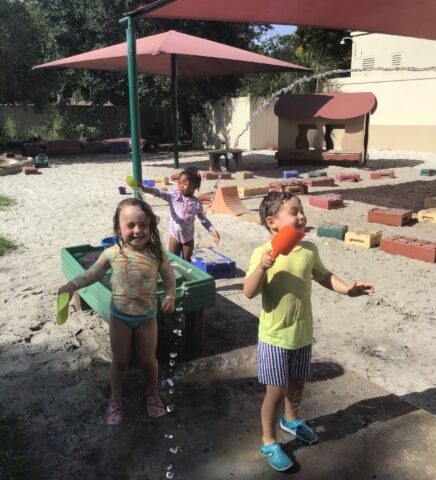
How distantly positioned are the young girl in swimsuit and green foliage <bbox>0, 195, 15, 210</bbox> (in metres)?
6.56

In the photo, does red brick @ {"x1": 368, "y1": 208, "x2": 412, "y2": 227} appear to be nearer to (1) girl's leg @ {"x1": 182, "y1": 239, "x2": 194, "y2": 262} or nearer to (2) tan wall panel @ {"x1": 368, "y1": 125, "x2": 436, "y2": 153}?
(1) girl's leg @ {"x1": 182, "y1": 239, "x2": 194, "y2": 262}

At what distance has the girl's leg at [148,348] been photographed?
2.57 m

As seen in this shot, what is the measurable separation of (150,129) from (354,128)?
1340 cm

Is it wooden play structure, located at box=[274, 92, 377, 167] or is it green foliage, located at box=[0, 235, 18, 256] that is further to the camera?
wooden play structure, located at box=[274, 92, 377, 167]

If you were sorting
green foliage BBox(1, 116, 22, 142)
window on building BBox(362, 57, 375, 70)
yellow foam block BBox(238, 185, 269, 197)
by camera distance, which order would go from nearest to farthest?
yellow foam block BBox(238, 185, 269, 197) < window on building BBox(362, 57, 375, 70) < green foliage BBox(1, 116, 22, 142)

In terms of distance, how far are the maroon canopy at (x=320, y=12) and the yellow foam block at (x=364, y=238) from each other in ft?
11.5

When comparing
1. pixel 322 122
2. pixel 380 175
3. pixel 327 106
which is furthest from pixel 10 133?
pixel 380 175

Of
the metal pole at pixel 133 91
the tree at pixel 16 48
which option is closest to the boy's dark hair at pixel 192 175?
the metal pole at pixel 133 91

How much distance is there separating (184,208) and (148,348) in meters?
1.75

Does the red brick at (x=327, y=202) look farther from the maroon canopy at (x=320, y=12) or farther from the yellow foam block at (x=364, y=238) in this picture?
the maroon canopy at (x=320, y=12)

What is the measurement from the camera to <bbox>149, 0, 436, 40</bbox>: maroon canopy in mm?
6793

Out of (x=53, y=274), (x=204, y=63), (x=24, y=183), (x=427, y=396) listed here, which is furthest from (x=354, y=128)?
(x=427, y=396)

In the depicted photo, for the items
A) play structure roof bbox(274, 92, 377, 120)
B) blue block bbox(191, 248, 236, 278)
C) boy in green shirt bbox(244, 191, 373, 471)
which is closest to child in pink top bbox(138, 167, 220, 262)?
blue block bbox(191, 248, 236, 278)

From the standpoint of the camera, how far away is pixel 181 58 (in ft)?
43.6
